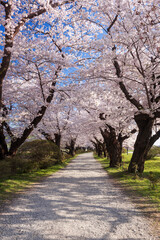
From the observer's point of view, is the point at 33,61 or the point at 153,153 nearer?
the point at 33,61

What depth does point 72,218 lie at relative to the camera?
4.29 metres

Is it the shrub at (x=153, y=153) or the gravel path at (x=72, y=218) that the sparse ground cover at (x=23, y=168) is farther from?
the shrub at (x=153, y=153)

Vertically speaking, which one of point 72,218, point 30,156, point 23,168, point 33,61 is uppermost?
point 33,61

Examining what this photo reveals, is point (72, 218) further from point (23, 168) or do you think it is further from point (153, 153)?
point (153, 153)

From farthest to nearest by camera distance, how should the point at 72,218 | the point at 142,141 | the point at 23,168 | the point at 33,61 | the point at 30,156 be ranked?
1. the point at 30,156
2. the point at 23,168
3. the point at 142,141
4. the point at 33,61
5. the point at 72,218

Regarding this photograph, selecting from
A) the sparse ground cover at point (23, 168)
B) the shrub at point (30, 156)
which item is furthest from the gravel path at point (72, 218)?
the shrub at point (30, 156)

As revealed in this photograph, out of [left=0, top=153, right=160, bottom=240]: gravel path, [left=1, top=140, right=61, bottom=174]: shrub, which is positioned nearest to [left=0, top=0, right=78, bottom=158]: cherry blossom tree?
[left=1, top=140, right=61, bottom=174]: shrub

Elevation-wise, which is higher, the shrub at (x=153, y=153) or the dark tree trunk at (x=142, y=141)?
the dark tree trunk at (x=142, y=141)

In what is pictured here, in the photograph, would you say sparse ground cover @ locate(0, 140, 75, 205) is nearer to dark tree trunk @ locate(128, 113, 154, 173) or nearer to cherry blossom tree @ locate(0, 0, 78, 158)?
cherry blossom tree @ locate(0, 0, 78, 158)

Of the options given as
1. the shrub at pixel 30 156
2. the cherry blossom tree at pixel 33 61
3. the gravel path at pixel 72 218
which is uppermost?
the cherry blossom tree at pixel 33 61

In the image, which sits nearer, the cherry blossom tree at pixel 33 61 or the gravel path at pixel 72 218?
the gravel path at pixel 72 218

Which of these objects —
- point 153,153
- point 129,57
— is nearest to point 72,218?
point 129,57

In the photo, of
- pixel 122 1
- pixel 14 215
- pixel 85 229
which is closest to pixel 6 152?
pixel 14 215

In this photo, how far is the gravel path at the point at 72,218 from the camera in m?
3.47
